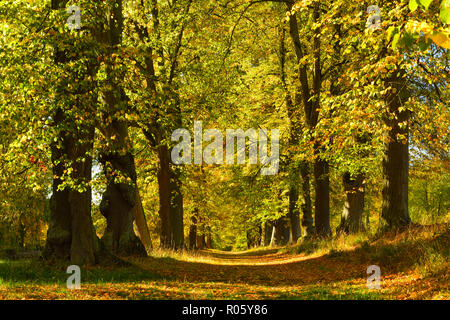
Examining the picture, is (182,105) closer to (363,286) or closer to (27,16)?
(27,16)

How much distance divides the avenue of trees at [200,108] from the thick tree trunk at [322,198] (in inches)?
2.7

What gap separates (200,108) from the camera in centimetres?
1809

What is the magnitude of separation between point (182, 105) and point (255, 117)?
640 cm

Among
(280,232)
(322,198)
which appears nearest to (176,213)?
(322,198)

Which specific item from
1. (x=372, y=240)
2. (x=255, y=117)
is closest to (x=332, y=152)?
(x=372, y=240)

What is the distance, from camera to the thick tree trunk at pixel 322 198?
1987 cm

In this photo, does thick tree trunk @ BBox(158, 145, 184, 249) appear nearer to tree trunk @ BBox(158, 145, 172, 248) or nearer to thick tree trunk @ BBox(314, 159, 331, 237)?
tree trunk @ BBox(158, 145, 172, 248)

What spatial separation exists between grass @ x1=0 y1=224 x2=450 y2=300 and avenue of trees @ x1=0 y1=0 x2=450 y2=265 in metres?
1.18

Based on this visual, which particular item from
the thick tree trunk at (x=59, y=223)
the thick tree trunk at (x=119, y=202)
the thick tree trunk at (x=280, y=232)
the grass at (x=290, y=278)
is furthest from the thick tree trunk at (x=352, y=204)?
the thick tree trunk at (x=59, y=223)

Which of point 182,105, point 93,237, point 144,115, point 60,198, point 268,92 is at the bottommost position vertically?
point 93,237

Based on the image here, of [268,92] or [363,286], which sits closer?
[363,286]

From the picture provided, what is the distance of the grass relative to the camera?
312 inches

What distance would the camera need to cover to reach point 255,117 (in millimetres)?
23984

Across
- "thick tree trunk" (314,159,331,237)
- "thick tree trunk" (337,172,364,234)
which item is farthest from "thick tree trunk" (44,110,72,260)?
"thick tree trunk" (337,172,364,234)
